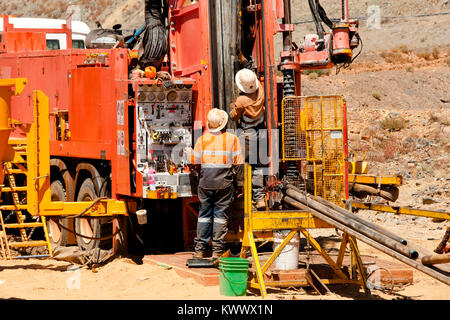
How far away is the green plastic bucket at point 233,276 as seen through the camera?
846 centimetres

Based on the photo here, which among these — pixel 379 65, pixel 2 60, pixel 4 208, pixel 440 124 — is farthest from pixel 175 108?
pixel 379 65

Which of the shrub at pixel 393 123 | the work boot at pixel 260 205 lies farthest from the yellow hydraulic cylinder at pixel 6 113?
the shrub at pixel 393 123

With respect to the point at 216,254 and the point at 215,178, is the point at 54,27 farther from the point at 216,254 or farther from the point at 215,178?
the point at 216,254

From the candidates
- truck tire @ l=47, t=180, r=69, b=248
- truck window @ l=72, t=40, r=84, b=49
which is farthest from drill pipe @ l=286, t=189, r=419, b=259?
truck window @ l=72, t=40, r=84, b=49

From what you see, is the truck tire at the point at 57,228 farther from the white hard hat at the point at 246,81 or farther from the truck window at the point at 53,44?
the white hard hat at the point at 246,81

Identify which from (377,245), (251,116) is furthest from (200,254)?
(377,245)

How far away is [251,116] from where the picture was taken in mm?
10430

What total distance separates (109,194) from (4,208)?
206 centimetres

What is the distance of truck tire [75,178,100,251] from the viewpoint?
38.3 feet

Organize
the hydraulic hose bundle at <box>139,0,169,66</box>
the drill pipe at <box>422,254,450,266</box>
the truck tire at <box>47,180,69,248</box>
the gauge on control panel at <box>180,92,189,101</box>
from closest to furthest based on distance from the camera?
the drill pipe at <box>422,254,450,266</box> → the gauge on control panel at <box>180,92,189,101</box> → the hydraulic hose bundle at <box>139,0,169,66</box> → the truck tire at <box>47,180,69,248</box>

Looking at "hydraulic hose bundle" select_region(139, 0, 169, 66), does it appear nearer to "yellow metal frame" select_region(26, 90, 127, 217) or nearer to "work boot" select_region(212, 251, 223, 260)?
"yellow metal frame" select_region(26, 90, 127, 217)

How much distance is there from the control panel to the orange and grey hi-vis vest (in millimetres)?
568

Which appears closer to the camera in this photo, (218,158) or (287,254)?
(287,254)

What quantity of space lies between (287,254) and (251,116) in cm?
202
